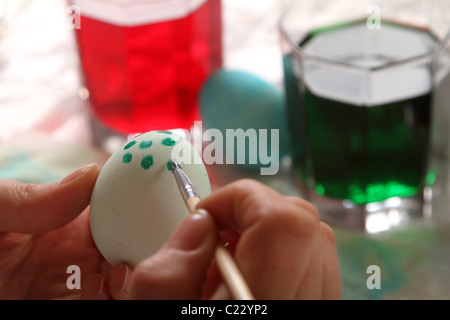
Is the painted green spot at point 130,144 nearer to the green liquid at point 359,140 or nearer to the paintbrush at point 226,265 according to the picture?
the paintbrush at point 226,265

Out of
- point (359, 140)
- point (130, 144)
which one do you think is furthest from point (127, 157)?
point (359, 140)

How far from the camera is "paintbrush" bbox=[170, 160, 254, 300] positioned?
0.27 meters

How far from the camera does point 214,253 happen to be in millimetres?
300

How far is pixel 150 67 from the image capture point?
600 mm

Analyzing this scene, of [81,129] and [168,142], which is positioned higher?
[168,142]

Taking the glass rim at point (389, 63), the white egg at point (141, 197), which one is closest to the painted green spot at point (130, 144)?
the white egg at point (141, 197)

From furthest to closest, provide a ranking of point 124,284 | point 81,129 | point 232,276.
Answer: point 81,129
point 124,284
point 232,276

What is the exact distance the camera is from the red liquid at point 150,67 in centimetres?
58

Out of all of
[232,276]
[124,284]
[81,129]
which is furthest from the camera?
[81,129]

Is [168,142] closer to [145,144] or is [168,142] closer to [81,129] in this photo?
[145,144]

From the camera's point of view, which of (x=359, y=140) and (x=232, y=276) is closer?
(x=232, y=276)

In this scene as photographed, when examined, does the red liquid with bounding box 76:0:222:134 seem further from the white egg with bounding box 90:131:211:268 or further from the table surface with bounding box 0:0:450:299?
the white egg with bounding box 90:131:211:268

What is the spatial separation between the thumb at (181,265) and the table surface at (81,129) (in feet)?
0.73

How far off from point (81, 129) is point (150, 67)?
0.36 feet
